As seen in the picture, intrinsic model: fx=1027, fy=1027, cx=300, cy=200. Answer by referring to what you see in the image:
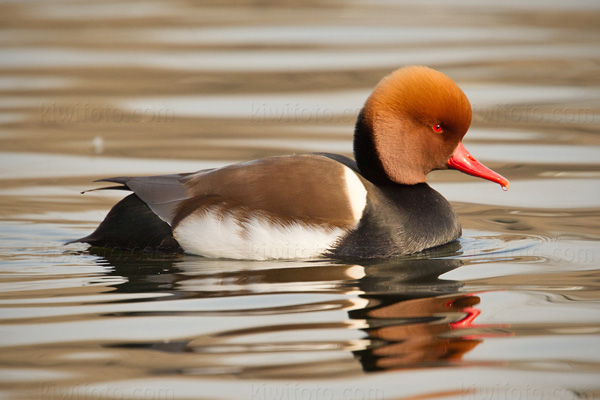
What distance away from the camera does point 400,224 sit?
19.7ft

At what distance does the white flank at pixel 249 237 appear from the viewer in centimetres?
585

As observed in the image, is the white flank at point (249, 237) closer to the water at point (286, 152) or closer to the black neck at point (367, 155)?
the water at point (286, 152)

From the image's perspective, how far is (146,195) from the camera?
605 cm

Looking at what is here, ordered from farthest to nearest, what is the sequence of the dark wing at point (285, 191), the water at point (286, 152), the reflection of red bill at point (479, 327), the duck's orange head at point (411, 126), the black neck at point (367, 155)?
the black neck at point (367, 155) → the duck's orange head at point (411, 126) → the dark wing at point (285, 191) → the reflection of red bill at point (479, 327) → the water at point (286, 152)

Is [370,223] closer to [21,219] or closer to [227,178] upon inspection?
[227,178]

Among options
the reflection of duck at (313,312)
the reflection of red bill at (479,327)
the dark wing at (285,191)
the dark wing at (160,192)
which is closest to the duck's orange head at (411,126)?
the dark wing at (285,191)

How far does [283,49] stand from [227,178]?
20.9 feet

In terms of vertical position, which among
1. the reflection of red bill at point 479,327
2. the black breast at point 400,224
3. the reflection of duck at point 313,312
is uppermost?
the black breast at point 400,224

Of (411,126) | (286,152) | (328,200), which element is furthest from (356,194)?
(286,152)

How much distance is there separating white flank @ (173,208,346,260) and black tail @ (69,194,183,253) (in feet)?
0.27

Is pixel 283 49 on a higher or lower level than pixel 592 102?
higher

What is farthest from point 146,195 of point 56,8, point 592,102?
point 56,8

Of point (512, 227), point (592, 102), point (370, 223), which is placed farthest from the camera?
point (592, 102)

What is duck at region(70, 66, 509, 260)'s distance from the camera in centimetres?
586
